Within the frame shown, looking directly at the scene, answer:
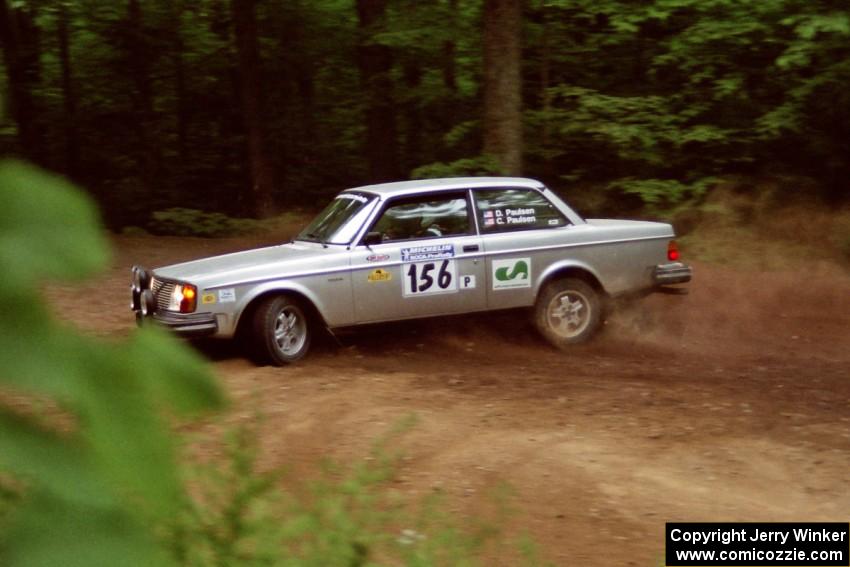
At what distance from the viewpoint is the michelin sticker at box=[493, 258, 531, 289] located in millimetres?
11164

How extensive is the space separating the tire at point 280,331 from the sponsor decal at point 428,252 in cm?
112

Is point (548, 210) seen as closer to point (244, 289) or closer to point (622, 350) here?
point (622, 350)

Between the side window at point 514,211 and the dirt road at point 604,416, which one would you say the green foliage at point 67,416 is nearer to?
the dirt road at point 604,416

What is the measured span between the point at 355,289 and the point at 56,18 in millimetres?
16902

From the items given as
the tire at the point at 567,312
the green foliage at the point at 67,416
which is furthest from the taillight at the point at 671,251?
the green foliage at the point at 67,416

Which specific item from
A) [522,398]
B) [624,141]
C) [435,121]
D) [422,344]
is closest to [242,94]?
[435,121]

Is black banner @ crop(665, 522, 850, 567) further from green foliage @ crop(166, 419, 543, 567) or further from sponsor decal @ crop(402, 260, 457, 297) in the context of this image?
sponsor decal @ crop(402, 260, 457, 297)

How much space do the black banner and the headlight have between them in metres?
5.32

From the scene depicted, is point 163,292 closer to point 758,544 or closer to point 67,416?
point 758,544

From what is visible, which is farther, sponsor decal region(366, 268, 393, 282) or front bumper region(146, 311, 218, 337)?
sponsor decal region(366, 268, 393, 282)

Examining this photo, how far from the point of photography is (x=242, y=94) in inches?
915

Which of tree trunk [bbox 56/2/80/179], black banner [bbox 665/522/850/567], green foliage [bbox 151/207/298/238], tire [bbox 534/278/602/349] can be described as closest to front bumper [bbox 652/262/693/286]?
tire [bbox 534/278/602/349]

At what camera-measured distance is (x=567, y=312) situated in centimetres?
1154

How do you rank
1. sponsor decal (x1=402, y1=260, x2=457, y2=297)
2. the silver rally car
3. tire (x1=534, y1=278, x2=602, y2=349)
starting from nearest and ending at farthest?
the silver rally car
sponsor decal (x1=402, y1=260, x2=457, y2=297)
tire (x1=534, y1=278, x2=602, y2=349)
